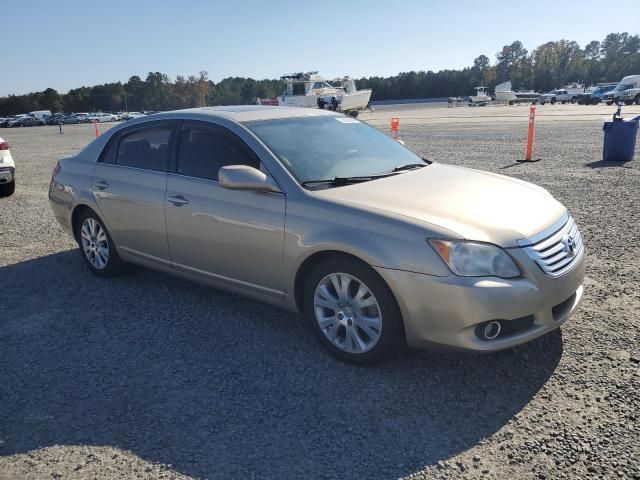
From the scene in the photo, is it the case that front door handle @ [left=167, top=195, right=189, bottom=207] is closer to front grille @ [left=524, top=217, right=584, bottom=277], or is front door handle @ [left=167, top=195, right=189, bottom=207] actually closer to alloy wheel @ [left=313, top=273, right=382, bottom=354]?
alloy wheel @ [left=313, top=273, right=382, bottom=354]

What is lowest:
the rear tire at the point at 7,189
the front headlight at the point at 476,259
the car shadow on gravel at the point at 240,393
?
the car shadow on gravel at the point at 240,393

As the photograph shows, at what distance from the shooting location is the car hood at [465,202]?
3.23 meters

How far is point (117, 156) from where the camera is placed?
206 inches

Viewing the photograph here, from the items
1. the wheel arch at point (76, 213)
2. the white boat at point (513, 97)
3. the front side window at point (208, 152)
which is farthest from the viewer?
the white boat at point (513, 97)

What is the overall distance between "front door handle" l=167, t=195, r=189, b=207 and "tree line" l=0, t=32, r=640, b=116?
98132 mm

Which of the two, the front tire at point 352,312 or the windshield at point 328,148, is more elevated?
the windshield at point 328,148

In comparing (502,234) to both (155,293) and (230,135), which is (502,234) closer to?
(230,135)

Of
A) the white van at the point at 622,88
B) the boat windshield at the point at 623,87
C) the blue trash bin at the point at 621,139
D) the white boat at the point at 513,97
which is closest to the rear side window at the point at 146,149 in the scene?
the blue trash bin at the point at 621,139

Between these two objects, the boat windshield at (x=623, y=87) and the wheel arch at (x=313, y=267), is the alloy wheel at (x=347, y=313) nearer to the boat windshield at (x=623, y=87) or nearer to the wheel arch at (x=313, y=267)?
the wheel arch at (x=313, y=267)

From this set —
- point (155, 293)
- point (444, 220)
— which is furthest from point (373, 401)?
point (155, 293)

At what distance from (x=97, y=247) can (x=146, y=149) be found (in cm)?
122

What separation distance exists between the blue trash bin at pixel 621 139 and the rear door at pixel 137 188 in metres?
10.4

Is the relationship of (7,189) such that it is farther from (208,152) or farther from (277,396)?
(277,396)

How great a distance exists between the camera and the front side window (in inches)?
164
